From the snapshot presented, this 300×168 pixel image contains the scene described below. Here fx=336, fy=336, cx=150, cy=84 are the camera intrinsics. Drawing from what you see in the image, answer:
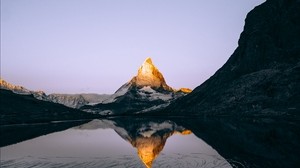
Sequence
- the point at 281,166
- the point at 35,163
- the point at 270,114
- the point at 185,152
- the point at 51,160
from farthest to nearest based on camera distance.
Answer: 1. the point at 270,114
2. the point at 185,152
3. the point at 51,160
4. the point at 35,163
5. the point at 281,166

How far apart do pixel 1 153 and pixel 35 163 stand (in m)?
15.3

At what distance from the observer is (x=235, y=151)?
63844 mm

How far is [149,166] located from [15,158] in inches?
1009

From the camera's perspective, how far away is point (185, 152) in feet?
218

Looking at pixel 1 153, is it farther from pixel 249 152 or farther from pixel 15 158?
pixel 249 152

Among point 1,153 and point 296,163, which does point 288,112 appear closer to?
point 296,163

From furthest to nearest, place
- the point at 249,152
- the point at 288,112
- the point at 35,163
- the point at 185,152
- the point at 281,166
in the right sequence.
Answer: the point at 288,112 → the point at 185,152 → the point at 249,152 → the point at 35,163 → the point at 281,166

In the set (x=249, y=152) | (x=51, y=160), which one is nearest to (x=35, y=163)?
(x=51, y=160)

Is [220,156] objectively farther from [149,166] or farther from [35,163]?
[35,163]

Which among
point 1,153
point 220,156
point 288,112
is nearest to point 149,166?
point 220,156

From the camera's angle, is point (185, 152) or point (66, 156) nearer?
point (66, 156)

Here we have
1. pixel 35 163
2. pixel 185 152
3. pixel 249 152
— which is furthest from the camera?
pixel 185 152

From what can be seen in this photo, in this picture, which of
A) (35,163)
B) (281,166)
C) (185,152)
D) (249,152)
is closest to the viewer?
(281,166)

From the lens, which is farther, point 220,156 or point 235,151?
point 235,151
